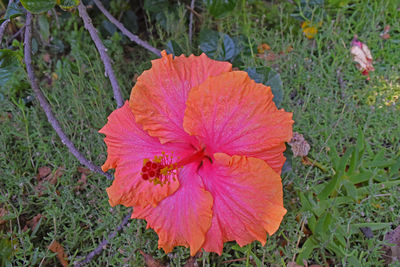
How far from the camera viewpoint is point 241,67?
162 cm

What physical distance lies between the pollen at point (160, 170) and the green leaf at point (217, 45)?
31.4 inches

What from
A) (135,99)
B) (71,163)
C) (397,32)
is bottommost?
(71,163)

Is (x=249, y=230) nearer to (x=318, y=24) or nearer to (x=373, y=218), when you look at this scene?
(x=373, y=218)

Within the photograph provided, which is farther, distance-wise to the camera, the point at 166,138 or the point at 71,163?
the point at 71,163

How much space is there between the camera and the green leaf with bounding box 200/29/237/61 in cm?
181

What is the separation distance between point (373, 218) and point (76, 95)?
182 cm

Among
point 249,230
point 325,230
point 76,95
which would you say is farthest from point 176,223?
point 76,95

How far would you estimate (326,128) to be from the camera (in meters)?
1.91

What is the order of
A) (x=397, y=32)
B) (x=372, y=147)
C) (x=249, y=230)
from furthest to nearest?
1. (x=397, y=32)
2. (x=372, y=147)
3. (x=249, y=230)

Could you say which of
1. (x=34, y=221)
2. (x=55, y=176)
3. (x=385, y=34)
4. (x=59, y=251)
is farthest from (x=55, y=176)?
(x=385, y=34)

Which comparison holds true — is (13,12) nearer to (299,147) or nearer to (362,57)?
(299,147)

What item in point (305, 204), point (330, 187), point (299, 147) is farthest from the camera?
point (299, 147)

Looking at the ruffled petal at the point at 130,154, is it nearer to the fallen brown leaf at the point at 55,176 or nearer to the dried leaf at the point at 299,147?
the dried leaf at the point at 299,147

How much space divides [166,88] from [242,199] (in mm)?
461
